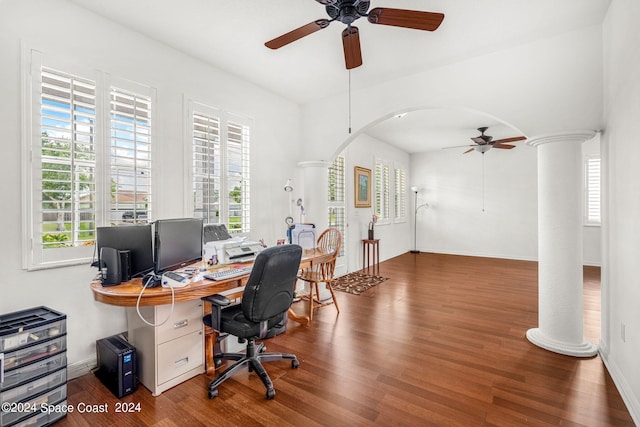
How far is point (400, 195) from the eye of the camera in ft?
25.4

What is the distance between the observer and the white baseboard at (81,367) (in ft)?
7.22

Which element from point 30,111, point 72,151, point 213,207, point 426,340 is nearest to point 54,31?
point 30,111

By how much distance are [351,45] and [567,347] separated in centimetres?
317

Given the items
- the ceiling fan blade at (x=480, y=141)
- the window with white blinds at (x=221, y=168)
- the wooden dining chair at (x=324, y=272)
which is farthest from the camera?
the ceiling fan blade at (x=480, y=141)

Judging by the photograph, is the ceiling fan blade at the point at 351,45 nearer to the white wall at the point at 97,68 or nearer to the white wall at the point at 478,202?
the white wall at the point at 97,68

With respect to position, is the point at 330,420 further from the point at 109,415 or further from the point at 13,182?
the point at 13,182

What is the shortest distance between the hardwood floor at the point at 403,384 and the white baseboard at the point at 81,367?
3.0 inches

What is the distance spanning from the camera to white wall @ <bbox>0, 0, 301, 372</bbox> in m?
1.97

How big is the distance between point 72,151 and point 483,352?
382 centimetres

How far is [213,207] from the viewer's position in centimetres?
326

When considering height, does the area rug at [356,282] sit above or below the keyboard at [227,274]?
below

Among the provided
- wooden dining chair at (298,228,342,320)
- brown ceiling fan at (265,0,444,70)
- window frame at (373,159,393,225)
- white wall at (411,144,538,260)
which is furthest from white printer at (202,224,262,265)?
white wall at (411,144,538,260)

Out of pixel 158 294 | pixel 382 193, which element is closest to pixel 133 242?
pixel 158 294

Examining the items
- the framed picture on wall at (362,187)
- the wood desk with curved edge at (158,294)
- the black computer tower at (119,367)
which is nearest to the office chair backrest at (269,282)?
the wood desk with curved edge at (158,294)
